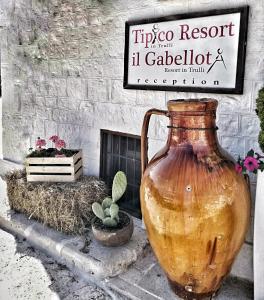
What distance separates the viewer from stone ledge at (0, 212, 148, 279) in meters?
2.01

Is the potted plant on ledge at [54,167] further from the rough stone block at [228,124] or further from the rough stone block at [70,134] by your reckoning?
the rough stone block at [228,124]

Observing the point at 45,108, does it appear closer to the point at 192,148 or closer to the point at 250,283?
the point at 192,148

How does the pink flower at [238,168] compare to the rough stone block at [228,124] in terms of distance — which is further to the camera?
the rough stone block at [228,124]

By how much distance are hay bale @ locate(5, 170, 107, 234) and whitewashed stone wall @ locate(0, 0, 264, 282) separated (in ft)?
1.07

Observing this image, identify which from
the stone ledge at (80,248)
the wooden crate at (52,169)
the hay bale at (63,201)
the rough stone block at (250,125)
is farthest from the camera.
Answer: the wooden crate at (52,169)

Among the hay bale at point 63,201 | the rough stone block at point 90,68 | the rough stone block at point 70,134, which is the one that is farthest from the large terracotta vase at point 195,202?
the rough stone block at point 70,134

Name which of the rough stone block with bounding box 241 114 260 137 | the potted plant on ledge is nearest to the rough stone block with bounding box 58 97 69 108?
the potted plant on ledge

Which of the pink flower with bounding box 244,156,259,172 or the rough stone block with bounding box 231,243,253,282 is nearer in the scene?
the pink flower with bounding box 244,156,259,172

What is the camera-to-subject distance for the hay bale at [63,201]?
2.34m

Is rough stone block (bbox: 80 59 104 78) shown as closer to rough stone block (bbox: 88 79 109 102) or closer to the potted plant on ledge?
rough stone block (bbox: 88 79 109 102)

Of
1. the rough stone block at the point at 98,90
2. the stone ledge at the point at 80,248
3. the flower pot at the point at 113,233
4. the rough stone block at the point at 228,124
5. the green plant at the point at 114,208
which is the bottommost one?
the stone ledge at the point at 80,248

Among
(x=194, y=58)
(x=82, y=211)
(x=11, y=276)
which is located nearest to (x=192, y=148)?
(x=194, y=58)

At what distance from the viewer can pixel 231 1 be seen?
183 centimetres

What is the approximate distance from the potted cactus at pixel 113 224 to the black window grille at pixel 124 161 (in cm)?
41
